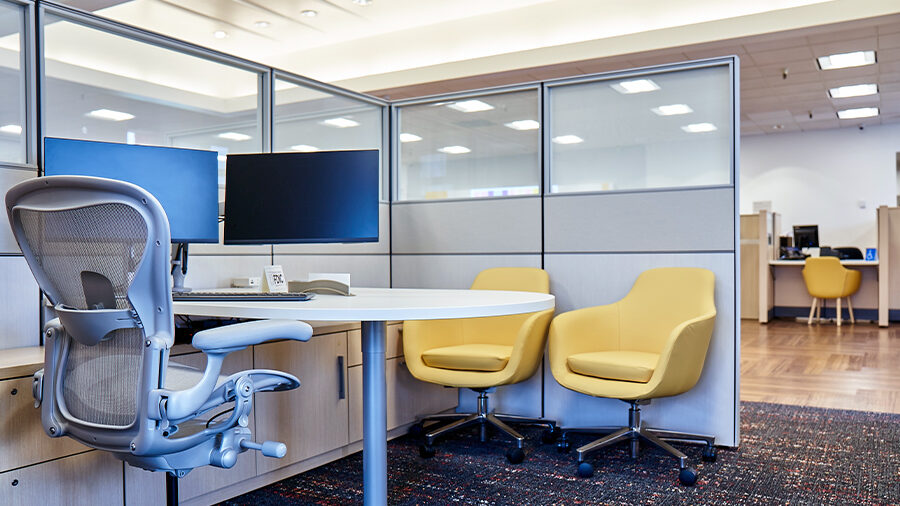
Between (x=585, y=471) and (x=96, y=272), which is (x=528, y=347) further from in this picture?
(x=96, y=272)

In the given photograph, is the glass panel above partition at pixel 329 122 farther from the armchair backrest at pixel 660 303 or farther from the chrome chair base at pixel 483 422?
the armchair backrest at pixel 660 303

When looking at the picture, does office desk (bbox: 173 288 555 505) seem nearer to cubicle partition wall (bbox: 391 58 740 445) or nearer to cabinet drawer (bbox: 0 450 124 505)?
cabinet drawer (bbox: 0 450 124 505)

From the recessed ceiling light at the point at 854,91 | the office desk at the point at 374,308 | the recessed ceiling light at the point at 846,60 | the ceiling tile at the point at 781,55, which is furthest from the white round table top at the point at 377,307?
the recessed ceiling light at the point at 854,91

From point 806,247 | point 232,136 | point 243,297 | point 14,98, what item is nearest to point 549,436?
point 243,297

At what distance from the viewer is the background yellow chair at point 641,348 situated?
316cm

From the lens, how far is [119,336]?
1830 millimetres

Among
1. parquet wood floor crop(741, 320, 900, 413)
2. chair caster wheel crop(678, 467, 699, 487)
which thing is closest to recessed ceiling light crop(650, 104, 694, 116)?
chair caster wheel crop(678, 467, 699, 487)

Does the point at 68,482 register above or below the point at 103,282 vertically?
below

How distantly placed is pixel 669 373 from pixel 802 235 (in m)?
8.98

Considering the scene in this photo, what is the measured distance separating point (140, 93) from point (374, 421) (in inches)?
260

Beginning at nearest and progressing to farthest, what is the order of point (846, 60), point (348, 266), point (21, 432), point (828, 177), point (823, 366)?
point (21, 432) → point (348, 266) → point (823, 366) → point (846, 60) → point (828, 177)

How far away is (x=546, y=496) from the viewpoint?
2.87 meters

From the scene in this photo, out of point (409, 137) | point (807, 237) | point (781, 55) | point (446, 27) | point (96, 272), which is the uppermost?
point (446, 27)

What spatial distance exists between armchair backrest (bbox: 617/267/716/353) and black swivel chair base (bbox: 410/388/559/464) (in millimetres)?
629
